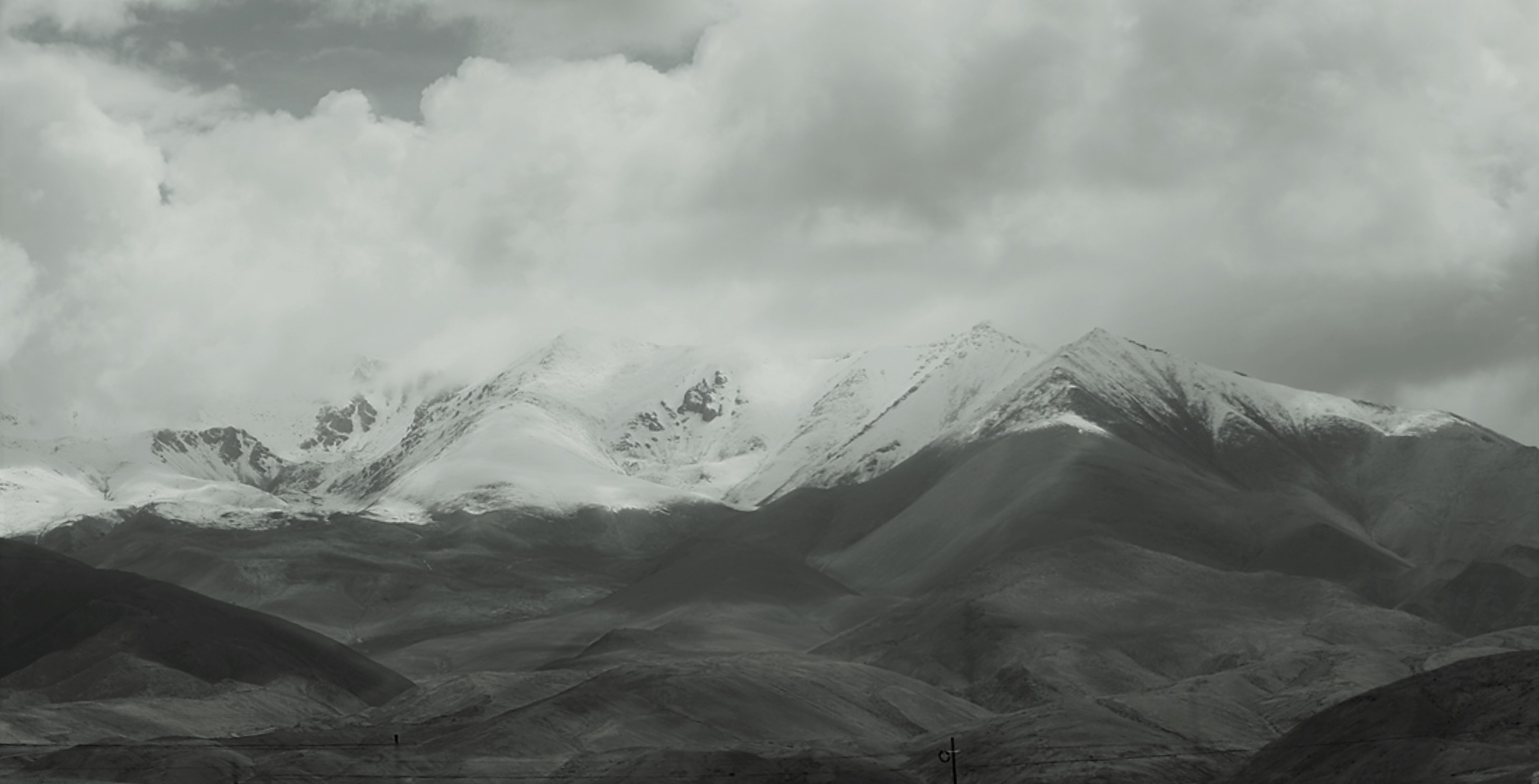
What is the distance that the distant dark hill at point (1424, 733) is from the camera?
126812 millimetres

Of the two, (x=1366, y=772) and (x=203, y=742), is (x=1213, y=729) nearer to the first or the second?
(x=1366, y=772)

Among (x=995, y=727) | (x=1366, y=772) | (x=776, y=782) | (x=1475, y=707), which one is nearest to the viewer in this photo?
(x=1366, y=772)

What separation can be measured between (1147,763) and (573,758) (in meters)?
45.2

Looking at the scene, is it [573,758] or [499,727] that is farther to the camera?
[499,727]

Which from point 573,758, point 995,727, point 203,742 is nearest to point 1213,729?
point 995,727

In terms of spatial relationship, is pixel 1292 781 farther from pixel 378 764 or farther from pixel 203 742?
pixel 203 742

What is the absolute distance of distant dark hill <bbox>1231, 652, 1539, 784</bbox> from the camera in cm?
12681

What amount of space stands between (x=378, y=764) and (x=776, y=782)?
1355 inches

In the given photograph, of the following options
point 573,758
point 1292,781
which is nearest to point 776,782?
point 573,758

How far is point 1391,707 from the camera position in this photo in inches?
5659

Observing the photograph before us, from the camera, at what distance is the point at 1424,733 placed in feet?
458

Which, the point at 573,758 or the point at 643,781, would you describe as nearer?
the point at 643,781

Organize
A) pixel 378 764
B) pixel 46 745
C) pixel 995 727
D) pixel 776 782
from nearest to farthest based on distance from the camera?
pixel 776 782 → pixel 378 764 → pixel 995 727 → pixel 46 745

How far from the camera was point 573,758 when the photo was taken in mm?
171250
